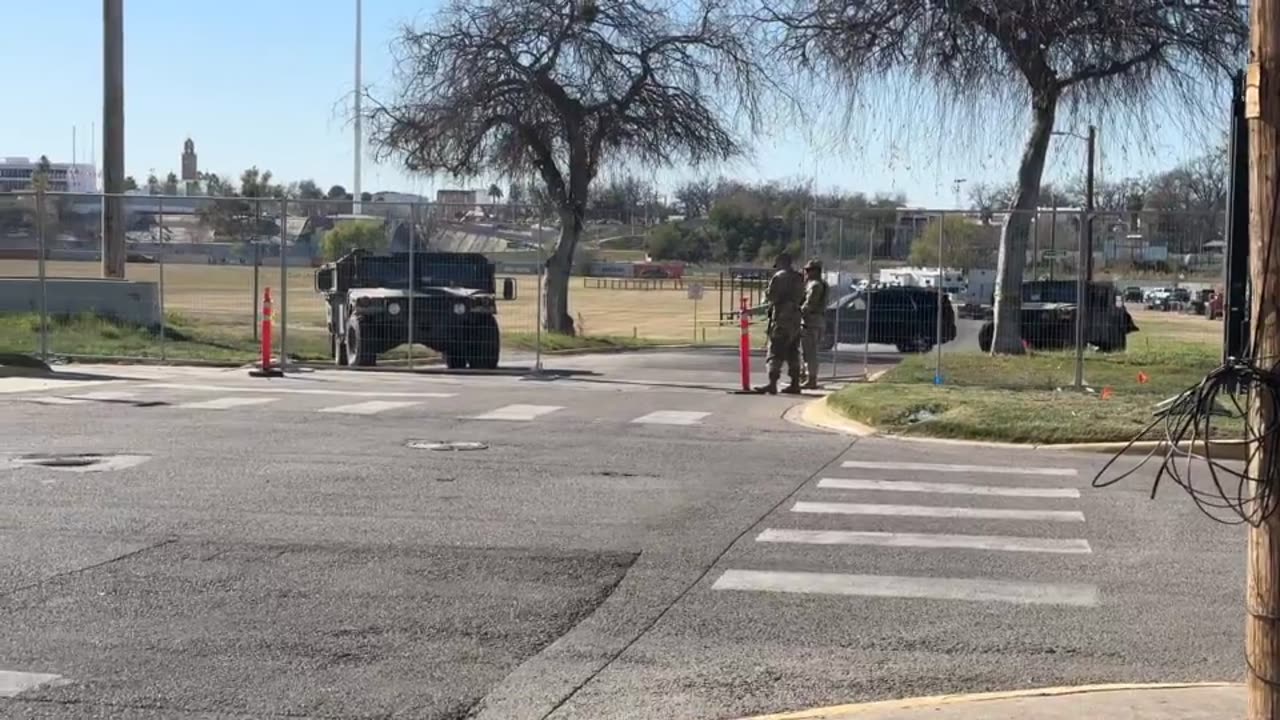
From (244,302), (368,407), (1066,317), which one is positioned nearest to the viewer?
(368,407)

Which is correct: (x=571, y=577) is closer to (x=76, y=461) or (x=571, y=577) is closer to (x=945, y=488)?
(x=945, y=488)

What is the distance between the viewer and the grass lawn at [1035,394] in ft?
48.3

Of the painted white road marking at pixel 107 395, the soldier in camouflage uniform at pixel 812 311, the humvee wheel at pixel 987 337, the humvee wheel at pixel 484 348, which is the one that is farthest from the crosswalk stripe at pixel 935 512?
the humvee wheel at pixel 987 337

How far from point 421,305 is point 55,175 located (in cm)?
15075

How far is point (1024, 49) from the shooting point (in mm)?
22656

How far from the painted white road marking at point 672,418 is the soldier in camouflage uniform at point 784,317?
2834 mm

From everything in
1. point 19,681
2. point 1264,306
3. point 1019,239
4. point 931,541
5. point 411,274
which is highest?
point 1019,239

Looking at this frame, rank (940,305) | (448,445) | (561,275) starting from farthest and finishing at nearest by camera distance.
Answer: (561,275), (940,305), (448,445)

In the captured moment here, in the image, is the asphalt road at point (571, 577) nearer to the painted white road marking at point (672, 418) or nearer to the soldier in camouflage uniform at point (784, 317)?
the painted white road marking at point (672, 418)

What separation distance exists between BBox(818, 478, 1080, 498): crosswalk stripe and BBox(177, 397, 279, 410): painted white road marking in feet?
25.8

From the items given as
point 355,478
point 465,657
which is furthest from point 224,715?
point 355,478

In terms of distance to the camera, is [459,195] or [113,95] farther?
[459,195]

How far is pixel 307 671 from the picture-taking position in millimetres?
6344

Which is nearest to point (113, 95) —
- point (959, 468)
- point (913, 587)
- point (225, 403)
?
point (225, 403)
